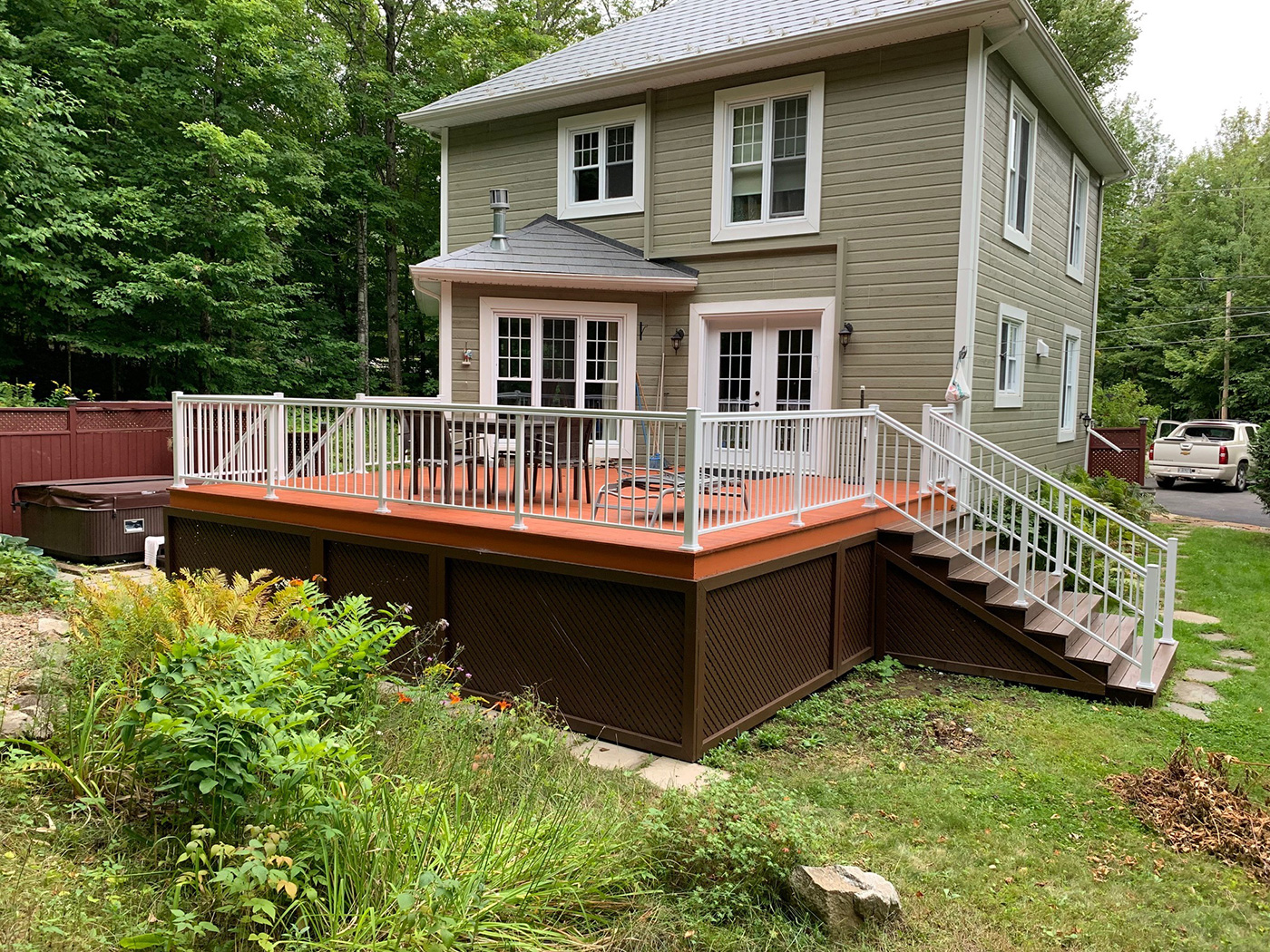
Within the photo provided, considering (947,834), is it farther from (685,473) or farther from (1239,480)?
(1239,480)

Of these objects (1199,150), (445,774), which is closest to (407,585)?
(445,774)

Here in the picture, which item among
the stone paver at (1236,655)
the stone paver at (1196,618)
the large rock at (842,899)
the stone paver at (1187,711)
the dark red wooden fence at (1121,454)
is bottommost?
the stone paver at (1187,711)

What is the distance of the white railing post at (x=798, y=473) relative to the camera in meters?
6.05

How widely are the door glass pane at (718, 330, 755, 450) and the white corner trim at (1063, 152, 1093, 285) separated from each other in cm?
605

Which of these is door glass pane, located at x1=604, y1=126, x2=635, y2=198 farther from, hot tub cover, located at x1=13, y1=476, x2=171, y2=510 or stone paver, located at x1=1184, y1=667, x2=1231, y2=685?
stone paver, located at x1=1184, y1=667, x2=1231, y2=685

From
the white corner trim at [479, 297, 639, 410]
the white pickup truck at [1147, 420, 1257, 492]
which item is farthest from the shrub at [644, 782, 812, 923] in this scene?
the white pickup truck at [1147, 420, 1257, 492]

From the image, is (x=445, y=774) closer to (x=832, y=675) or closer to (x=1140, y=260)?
(x=832, y=675)

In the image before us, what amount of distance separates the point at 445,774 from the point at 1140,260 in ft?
133

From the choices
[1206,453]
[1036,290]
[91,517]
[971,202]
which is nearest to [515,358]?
[971,202]

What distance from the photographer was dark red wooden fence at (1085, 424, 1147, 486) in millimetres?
15211

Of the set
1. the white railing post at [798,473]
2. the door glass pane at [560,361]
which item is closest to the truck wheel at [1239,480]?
the door glass pane at [560,361]

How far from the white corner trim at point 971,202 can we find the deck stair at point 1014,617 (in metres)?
2.15

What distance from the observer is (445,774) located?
3.80 meters

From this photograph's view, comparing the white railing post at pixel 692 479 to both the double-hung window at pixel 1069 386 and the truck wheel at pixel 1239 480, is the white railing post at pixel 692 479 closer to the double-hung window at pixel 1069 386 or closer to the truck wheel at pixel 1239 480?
the double-hung window at pixel 1069 386
